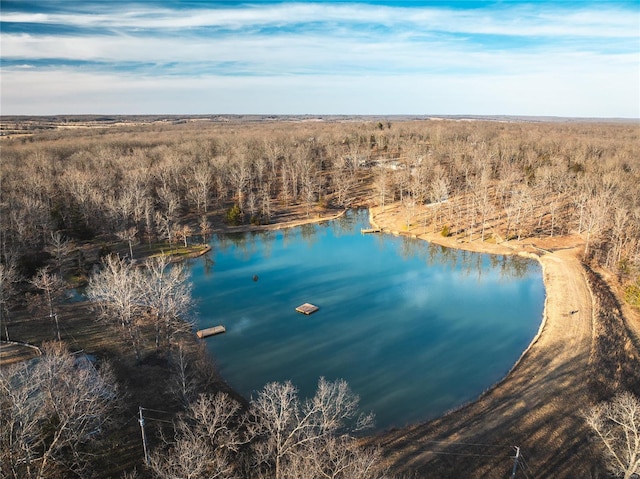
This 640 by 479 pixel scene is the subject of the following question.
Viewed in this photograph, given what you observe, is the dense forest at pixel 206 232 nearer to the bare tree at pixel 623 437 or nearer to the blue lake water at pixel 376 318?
the blue lake water at pixel 376 318

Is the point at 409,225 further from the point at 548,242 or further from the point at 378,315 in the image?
the point at 378,315

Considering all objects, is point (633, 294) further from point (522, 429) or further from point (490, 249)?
point (522, 429)

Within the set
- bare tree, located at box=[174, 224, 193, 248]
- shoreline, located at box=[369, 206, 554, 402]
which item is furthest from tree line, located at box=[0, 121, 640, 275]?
shoreline, located at box=[369, 206, 554, 402]

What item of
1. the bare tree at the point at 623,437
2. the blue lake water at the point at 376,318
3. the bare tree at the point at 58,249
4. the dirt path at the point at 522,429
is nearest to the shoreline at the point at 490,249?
the blue lake water at the point at 376,318

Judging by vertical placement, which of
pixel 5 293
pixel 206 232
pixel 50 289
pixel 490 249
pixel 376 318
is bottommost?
pixel 376 318

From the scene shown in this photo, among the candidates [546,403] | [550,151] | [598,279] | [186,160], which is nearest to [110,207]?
[186,160]

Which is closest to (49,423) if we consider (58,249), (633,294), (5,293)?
(5,293)
